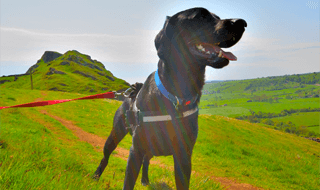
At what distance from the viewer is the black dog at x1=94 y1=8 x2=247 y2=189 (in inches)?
95.4

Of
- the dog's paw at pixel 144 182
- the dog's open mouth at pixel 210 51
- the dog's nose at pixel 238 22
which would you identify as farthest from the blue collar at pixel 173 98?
the dog's paw at pixel 144 182

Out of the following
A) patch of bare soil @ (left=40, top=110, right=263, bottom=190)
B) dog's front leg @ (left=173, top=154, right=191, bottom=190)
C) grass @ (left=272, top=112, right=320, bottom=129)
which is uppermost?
dog's front leg @ (left=173, top=154, right=191, bottom=190)

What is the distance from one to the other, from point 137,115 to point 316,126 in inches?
8059

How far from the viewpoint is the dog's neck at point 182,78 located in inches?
102

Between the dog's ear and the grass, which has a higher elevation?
the dog's ear

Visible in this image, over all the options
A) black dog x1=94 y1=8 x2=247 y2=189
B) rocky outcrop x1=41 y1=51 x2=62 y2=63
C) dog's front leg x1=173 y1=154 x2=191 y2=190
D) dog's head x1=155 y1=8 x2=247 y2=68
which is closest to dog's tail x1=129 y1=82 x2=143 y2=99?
black dog x1=94 y1=8 x2=247 y2=189

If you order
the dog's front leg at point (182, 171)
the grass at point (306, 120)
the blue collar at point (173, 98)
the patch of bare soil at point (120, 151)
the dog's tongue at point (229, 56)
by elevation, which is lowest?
the grass at point (306, 120)

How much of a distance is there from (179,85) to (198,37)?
2.22 feet

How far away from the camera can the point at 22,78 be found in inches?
4722

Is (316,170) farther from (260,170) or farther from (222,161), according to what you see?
(222,161)

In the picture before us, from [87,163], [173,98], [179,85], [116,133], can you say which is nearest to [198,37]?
[179,85]

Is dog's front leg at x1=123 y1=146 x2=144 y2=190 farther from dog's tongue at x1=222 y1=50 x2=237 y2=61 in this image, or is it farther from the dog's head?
dog's tongue at x1=222 y1=50 x2=237 y2=61

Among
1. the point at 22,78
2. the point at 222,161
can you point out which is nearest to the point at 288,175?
the point at 222,161

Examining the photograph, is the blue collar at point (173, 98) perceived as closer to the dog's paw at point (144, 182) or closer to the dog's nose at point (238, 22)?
the dog's nose at point (238, 22)
